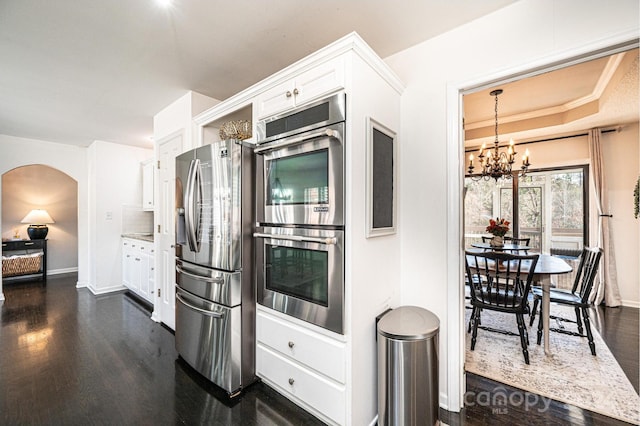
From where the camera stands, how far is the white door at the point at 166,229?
10.4 ft

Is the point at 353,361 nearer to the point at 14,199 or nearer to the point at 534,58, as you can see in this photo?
the point at 534,58

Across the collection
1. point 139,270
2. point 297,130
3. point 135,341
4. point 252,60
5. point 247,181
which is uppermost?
point 252,60

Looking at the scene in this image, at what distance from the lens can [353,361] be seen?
1.55 metres

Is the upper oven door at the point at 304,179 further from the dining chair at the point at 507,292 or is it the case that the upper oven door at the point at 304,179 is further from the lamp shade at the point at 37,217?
the lamp shade at the point at 37,217

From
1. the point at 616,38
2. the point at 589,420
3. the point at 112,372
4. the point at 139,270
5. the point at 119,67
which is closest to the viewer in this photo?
the point at 616,38

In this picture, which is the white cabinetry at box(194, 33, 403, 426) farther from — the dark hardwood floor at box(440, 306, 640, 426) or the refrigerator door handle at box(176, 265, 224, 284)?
the dark hardwood floor at box(440, 306, 640, 426)

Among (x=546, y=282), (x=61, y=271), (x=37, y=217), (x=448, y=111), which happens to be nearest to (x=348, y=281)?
(x=448, y=111)

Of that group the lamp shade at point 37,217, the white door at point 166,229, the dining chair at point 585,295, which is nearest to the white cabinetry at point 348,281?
the white door at point 166,229

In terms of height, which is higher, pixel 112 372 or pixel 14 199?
pixel 14 199

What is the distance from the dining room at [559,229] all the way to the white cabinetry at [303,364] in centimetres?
144

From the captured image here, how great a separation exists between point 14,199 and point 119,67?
5593mm

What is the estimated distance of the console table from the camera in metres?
5.09

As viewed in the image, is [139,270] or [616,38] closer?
[616,38]

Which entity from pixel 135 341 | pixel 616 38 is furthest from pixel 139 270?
pixel 616 38
